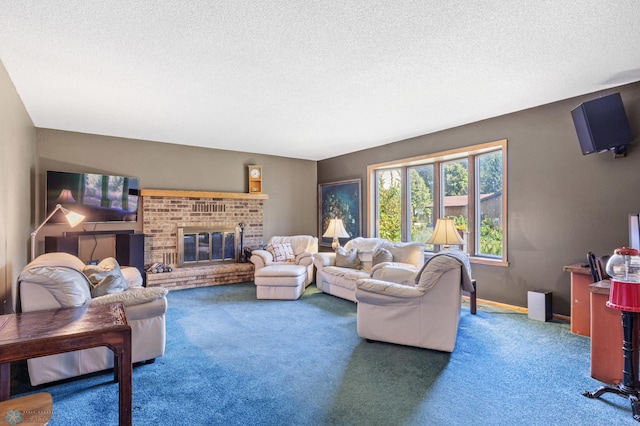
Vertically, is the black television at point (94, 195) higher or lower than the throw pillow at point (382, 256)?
higher

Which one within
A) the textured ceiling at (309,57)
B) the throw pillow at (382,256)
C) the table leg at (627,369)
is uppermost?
the textured ceiling at (309,57)

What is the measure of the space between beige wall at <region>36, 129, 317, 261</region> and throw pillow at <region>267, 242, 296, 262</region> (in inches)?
53.8

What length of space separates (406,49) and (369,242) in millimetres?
3056

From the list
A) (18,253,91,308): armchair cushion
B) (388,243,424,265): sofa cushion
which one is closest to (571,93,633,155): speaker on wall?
(388,243,424,265): sofa cushion

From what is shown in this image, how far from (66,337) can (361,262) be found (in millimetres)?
3894

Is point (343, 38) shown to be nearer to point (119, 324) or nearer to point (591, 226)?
point (119, 324)

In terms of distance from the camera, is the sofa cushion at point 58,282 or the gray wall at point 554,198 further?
the gray wall at point 554,198

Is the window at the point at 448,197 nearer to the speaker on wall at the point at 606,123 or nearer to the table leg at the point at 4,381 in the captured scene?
the speaker on wall at the point at 606,123

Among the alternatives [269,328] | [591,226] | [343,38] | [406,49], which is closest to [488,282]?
[591,226]

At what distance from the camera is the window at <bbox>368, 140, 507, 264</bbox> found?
469cm

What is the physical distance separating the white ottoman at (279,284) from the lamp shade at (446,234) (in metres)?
2.02

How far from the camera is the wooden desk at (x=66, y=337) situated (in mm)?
1664

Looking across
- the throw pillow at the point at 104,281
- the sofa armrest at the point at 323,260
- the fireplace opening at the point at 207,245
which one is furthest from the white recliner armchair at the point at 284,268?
the throw pillow at the point at 104,281

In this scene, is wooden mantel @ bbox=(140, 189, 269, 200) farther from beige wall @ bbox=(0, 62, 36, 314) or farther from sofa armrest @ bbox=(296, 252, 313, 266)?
sofa armrest @ bbox=(296, 252, 313, 266)
